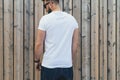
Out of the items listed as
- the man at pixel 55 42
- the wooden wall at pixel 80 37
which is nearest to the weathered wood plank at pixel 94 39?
the wooden wall at pixel 80 37

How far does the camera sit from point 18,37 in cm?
486

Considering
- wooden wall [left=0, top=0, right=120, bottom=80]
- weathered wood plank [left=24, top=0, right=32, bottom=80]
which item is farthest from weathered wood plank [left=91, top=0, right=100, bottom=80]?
weathered wood plank [left=24, top=0, right=32, bottom=80]

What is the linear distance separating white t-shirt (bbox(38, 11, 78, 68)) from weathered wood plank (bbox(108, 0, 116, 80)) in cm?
159

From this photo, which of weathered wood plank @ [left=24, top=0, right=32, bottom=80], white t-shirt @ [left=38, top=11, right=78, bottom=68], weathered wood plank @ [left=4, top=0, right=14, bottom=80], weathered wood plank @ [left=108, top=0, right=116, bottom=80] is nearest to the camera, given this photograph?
white t-shirt @ [left=38, top=11, right=78, bottom=68]

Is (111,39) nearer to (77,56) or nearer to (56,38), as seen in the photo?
(77,56)

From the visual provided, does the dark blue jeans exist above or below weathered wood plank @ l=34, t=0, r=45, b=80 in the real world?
below

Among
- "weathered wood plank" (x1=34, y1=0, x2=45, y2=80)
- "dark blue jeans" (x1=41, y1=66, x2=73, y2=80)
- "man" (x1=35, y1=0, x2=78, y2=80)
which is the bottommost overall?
"dark blue jeans" (x1=41, y1=66, x2=73, y2=80)

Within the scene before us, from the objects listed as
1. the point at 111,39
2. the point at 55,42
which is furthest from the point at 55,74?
the point at 111,39

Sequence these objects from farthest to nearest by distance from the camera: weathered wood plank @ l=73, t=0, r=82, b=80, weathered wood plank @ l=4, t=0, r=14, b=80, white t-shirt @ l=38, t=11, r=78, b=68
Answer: weathered wood plank @ l=73, t=0, r=82, b=80 → weathered wood plank @ l=4, t=0, r=14, b=80 → white t-shirt @ l=38, t=11, r=78, b=68

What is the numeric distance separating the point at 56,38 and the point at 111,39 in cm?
178

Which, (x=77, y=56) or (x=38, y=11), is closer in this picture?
(x=38, y=11)

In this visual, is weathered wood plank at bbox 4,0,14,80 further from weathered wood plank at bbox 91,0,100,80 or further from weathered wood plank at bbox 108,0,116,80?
weathered wood plank at bbox 108,0,116,80

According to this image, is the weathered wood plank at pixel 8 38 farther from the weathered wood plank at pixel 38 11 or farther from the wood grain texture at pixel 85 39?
the wood grain texture at pixel 85 39

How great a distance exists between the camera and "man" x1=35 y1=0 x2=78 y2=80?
13.1ft
